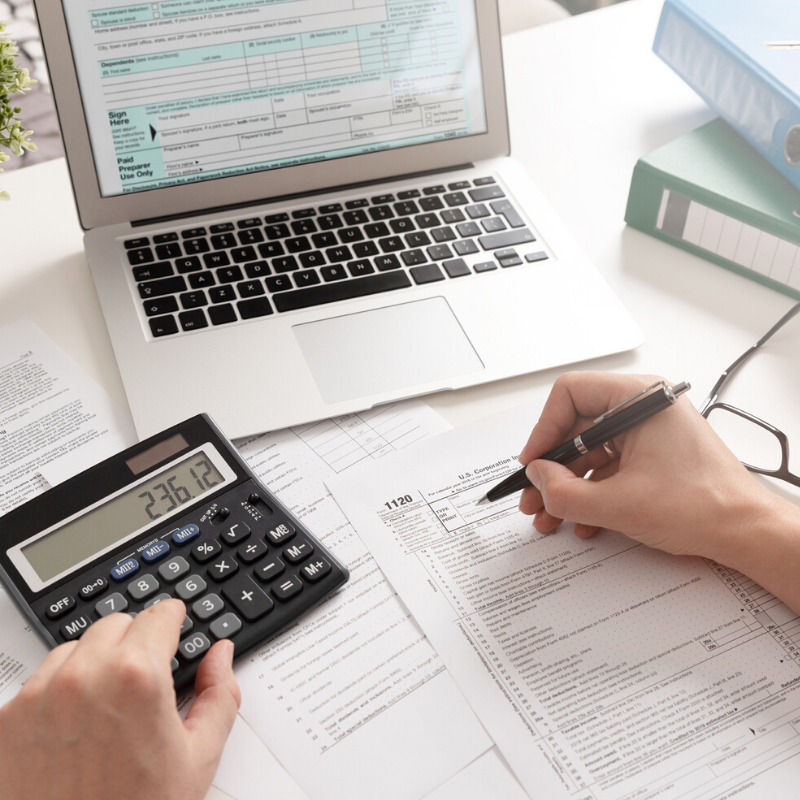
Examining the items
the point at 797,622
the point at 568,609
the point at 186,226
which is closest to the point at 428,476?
the point at 568,609

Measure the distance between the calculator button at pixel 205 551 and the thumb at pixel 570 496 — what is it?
8.8 inches

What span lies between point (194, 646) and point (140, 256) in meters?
0.43

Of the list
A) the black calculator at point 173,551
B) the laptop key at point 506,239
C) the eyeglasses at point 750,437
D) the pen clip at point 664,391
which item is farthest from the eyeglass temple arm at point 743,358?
the black calculator at point 173,551

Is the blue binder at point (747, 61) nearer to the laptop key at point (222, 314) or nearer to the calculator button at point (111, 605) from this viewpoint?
the laptop key at point (222, 314)

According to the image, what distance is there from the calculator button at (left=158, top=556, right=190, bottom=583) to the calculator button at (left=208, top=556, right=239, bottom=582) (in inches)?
0.7

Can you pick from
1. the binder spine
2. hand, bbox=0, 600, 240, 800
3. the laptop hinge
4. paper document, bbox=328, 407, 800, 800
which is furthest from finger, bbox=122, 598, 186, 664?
the binder spine

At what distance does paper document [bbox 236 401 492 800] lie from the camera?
0.45 meters

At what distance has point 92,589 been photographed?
0.51 meters

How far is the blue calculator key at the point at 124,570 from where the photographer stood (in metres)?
0.52

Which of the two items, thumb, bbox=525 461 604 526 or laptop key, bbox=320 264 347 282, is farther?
laptop key, bbox=320 264 347 282

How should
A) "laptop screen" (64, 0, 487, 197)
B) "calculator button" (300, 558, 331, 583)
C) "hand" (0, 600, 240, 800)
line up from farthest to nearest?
"laptop screen" (64, 0, 487, 197)
"calculator button" (300, 558, 331, 583)
"hand" (0, 600, 240, 800)

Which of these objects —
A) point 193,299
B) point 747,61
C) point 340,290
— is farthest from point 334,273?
point 747,61

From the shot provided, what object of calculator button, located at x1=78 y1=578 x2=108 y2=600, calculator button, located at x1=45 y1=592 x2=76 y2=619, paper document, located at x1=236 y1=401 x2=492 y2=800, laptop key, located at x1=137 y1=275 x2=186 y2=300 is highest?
laptop key, located at x1=137 y1=275 x2=186 y2=300

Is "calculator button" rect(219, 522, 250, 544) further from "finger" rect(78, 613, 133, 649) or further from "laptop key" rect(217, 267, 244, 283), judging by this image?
"laptop key" rect(217, 267, 244, 283)
